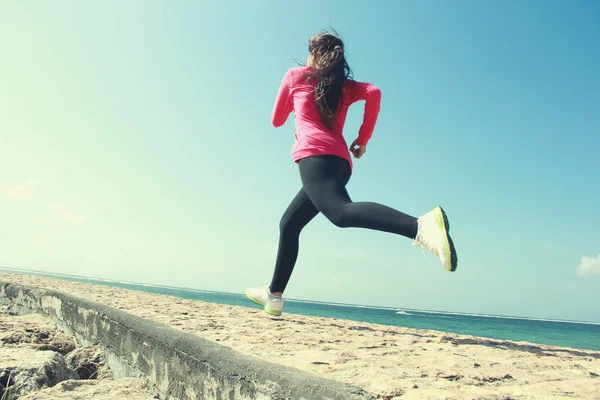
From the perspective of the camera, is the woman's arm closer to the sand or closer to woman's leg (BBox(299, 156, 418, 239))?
woman's leg (BBox(299, 156, 418, 239))

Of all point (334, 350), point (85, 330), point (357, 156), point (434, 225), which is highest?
point (357, 156)

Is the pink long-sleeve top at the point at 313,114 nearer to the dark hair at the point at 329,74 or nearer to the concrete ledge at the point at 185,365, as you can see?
the dark hair at the point at 329,74

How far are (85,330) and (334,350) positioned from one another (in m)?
1.92

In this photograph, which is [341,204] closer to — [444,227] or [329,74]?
[444,227]

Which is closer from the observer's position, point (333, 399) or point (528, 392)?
point (333, 399)

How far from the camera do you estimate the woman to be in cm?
Result: 187

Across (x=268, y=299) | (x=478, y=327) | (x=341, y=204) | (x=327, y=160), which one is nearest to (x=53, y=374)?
(x=268, y=299)

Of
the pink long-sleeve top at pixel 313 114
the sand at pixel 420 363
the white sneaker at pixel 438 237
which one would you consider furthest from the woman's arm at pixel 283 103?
the sand at pixel 420 363

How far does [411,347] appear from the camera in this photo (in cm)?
212

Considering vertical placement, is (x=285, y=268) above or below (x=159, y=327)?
above

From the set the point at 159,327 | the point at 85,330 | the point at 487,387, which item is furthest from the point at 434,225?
the point at 85,330

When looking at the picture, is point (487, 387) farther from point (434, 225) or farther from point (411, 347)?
point (411, 347)

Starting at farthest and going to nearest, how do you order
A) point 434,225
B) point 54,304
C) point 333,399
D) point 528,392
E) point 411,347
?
point 54,304 → point 411,347 → point 434,225 → point 528,392 → point 333,399

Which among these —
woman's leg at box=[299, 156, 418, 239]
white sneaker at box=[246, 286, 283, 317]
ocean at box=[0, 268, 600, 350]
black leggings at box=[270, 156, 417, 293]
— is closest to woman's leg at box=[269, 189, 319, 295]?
black leggings at box=[270, 156, 417, 293]
